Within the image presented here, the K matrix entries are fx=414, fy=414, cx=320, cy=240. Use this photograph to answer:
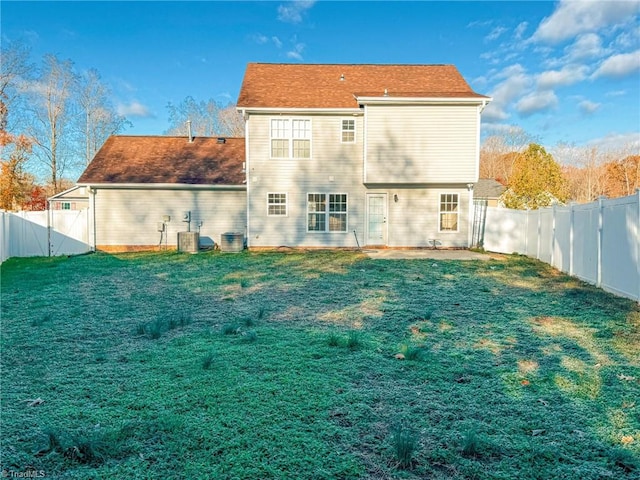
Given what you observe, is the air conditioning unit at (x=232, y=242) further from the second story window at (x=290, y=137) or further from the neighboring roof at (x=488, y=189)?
the neighboring roof at (x=488, y=189)

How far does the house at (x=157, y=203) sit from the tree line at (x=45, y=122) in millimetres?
13775

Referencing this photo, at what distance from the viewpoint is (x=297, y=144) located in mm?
15906

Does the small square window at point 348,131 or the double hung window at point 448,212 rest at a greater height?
the small square window at point 348,131

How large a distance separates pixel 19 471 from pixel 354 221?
47.1 feet

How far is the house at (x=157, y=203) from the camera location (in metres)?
16.4

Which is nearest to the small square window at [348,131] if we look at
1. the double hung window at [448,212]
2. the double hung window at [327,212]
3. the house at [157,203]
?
the double hung window at [327,212]

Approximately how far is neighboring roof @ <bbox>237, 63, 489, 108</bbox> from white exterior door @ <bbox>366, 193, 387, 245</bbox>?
12.0 ft

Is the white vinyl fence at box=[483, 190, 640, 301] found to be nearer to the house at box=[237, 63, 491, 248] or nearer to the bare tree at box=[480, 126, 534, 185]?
the house at box=[237, 63, 491, 248]

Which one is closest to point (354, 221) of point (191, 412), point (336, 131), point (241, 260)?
point (336, 131)

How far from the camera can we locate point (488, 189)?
3481 centimetres

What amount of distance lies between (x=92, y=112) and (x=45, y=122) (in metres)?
3.24

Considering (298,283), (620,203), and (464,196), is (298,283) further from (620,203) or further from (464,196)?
(464,196)

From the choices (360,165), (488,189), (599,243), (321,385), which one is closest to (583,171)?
(488,189)

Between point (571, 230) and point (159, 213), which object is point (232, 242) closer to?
point (159, 213)
